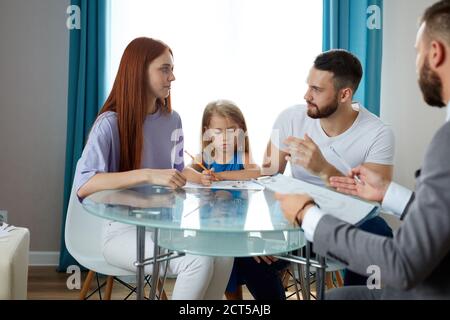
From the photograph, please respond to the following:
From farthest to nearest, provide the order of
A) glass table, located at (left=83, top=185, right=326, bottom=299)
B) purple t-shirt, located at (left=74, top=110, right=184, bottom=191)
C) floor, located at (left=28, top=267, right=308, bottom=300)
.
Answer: floor, located at (left=28, top=267, right=308, bottom=300) → purple t-shirt, located at (left=74, top=110, right=184, bottom=191) → glass table, located at (left=83, top=185, right=326, bottom=299)

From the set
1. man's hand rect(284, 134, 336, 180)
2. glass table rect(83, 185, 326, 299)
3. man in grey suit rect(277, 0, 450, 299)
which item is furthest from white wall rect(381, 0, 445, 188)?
man in grey suit rect(277, 0, 450, 299)

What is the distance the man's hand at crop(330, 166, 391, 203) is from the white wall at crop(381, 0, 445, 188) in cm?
182

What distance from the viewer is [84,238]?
2285mm

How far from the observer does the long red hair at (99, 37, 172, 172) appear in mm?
2102

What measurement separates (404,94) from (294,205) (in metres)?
2.40

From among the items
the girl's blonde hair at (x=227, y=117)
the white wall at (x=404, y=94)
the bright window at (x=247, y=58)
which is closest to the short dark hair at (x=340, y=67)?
the girl's blonde hair at (x=227, y=117)

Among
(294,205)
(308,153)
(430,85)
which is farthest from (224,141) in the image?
(430,85)

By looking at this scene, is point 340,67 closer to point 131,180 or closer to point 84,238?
point 131,180

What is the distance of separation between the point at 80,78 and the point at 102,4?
440mm

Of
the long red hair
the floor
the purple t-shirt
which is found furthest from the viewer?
the floor

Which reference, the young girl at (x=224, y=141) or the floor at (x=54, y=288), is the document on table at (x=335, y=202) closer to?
the young girl at (x=224, y=141)

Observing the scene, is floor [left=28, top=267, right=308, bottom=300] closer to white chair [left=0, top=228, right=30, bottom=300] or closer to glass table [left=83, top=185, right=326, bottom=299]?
white chair [left=0, top=228, right=30, bottom=300]

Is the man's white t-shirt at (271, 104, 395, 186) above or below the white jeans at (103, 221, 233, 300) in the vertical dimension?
above
